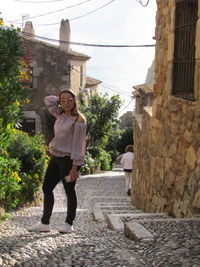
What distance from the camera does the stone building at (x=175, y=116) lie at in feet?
16.4

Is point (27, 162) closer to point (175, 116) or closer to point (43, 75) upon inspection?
point (175, 116)

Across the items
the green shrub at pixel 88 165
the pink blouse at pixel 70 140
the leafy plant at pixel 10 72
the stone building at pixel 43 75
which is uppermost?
the stone building at pixel 43 75

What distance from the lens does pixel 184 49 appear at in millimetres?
5664

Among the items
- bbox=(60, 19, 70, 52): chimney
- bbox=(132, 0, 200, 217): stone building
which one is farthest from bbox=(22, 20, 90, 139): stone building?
bbox=(132, 0, 200, 217): stone building

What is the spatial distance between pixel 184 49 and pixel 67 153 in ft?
7.16

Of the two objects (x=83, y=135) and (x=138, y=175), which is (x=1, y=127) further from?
(x=138, y=175)

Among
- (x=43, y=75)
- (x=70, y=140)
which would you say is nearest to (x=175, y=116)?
(x=70, y=140)

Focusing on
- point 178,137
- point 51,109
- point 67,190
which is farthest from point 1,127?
point 178,137

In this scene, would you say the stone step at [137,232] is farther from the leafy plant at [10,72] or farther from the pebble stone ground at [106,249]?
the leafy plant at [10,72]

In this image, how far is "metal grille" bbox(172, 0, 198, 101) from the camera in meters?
5.43

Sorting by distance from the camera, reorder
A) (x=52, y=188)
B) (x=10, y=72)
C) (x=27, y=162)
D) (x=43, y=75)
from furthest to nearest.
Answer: (x=43, y=75)
(x=27, y=162)
(x=10, y=72)
(x=52, y=188)

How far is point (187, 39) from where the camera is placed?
558cm

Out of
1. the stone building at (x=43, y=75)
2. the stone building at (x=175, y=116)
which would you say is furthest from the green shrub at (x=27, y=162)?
the stone building at (x=43, y=75)

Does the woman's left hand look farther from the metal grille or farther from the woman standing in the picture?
the metal grille
